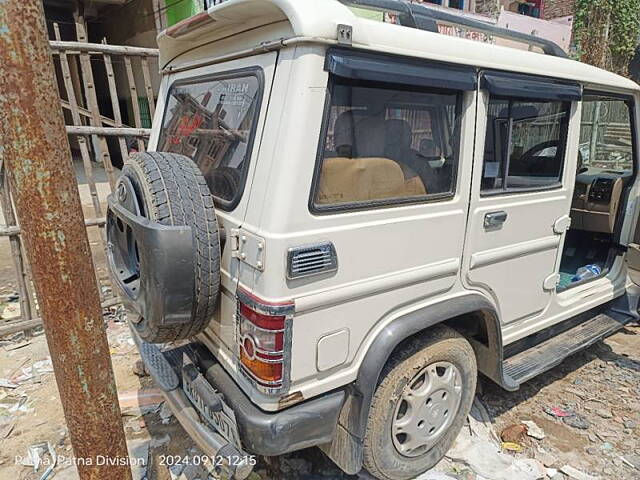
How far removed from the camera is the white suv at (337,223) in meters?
1.69

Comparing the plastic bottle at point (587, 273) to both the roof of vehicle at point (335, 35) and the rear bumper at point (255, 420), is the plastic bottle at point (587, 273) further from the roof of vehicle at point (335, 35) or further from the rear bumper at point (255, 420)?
the rear bumper at point (255, 420)

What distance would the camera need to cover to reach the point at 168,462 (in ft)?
8.18

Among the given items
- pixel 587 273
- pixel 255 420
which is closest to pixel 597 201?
pixel 587 273

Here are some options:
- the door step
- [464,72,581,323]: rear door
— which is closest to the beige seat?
[464,72,581,323]: rear door

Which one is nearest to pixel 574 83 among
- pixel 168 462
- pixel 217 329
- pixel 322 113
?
pixel 322 113

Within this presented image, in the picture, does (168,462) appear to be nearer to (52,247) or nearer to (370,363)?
(370,363)

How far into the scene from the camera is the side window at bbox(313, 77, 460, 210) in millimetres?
1778

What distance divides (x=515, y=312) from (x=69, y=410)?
7.80ft

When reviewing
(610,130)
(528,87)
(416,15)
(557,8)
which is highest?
(557,8)

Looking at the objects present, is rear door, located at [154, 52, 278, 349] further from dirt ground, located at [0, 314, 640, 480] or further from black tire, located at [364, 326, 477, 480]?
dirt ground, located at [0, 314, 640, 480]

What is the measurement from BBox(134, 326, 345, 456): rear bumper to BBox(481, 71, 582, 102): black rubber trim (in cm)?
165

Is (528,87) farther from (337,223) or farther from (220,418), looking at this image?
(220,418)

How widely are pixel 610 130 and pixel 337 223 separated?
16.6 feet

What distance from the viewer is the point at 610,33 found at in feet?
43.5
